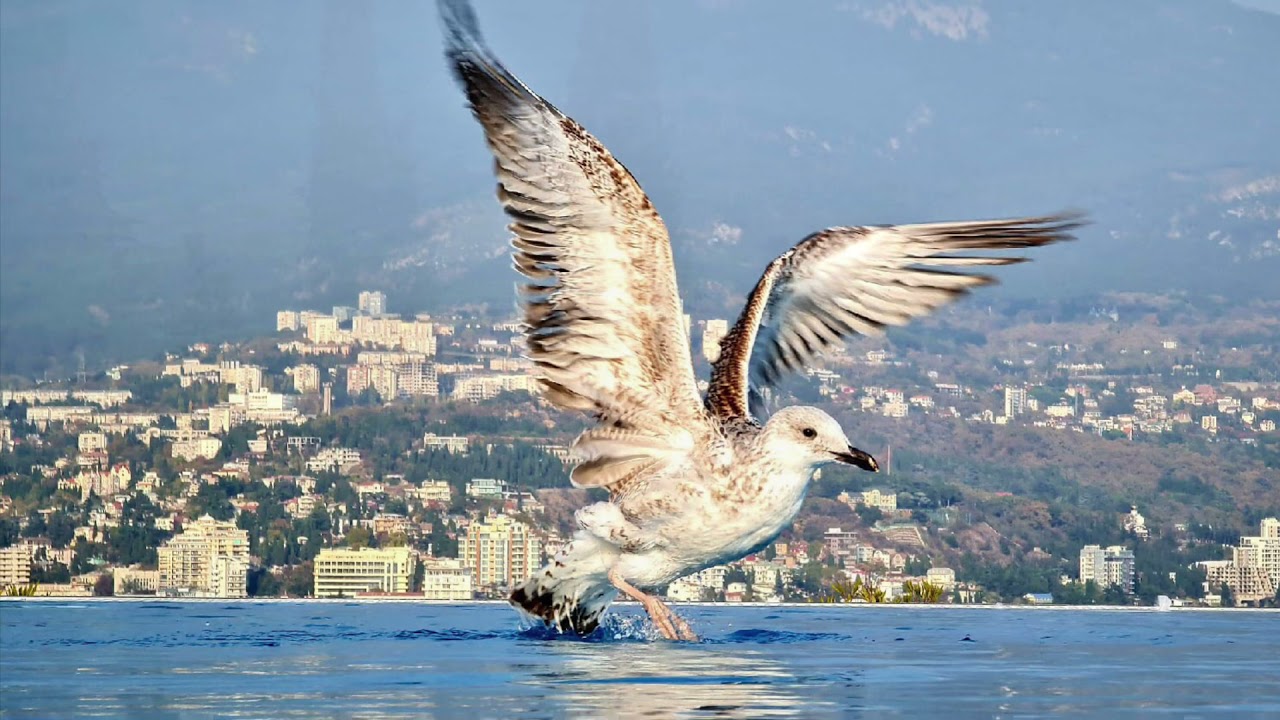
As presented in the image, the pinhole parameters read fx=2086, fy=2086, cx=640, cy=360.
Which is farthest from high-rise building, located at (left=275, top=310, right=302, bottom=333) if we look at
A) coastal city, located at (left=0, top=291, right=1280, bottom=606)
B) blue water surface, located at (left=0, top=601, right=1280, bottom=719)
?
blue water surface, located at (left=0, top=601, right=1280, bottom=719)

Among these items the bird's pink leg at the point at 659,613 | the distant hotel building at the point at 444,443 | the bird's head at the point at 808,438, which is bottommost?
the bird's pink leg at the point at 659,613

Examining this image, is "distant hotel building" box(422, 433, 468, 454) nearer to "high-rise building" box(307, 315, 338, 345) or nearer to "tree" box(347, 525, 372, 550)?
"tree" box(347, 525, 372, 550)

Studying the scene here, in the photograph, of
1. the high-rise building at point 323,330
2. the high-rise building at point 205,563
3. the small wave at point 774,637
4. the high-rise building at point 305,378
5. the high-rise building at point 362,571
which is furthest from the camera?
the high-rise building at point 323,330

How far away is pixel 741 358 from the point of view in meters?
14.1

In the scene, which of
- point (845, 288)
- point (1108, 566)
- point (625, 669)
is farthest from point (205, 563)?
point (625, 669)

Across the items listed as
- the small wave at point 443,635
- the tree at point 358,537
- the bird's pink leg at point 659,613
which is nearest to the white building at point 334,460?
the tree at point 358,537

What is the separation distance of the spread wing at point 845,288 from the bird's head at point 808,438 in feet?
4.27

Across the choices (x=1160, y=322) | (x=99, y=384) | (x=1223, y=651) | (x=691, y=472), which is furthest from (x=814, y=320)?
(x=1160, y=322)

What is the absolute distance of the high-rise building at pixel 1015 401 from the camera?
85500 mm

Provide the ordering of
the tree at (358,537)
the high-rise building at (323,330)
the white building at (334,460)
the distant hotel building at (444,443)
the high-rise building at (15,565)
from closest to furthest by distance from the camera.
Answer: the high-rise building at (15,565)
the tree at (358,537)
the white building at (334,460)
the distant hotel building at (444,443)
the high-rise building at (323,330)

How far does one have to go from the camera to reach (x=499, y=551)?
46812mm

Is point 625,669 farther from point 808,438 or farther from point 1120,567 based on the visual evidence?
point 1120,567

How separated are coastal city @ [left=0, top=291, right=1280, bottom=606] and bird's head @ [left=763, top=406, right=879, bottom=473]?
360 inches

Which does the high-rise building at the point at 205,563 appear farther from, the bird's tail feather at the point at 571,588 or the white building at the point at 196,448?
the bird's tail feather at the point at 571,588
